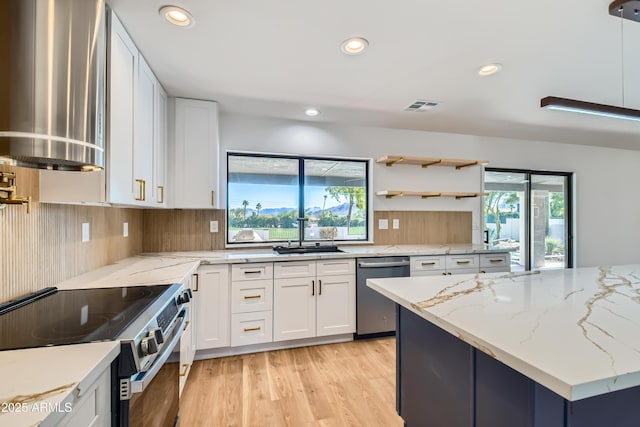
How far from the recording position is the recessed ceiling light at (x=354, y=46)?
1.84m

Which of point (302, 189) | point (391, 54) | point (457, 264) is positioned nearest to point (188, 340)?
point (302, 189)

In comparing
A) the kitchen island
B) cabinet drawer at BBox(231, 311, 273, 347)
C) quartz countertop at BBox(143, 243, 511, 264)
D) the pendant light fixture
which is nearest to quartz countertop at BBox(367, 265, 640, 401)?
the kitchen island

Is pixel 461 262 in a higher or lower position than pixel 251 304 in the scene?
higher

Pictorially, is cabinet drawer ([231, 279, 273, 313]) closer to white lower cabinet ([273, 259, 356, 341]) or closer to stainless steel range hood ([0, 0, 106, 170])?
white lower cabinet ([273, 259, 356, 341])

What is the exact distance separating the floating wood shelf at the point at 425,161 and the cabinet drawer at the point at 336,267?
1.34m

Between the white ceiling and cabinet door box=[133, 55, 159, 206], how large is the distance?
0.13m

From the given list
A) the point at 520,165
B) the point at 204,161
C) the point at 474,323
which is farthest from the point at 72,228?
the point at 520,165

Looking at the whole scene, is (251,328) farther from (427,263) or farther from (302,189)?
(427,263)

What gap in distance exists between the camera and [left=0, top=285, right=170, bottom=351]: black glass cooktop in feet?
3.13

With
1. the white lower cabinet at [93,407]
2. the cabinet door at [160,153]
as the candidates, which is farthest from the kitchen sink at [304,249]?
the white lower cabinet at [93,407]

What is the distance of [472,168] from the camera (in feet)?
13.2

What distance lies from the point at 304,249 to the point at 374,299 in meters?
0.90

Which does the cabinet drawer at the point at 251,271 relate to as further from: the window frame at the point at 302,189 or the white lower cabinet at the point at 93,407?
the white lower cabinet at the point at 93,407

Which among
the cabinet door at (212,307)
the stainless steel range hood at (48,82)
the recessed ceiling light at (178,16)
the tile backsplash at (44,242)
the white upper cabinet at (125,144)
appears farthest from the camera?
the cabinet door at (212,307)
